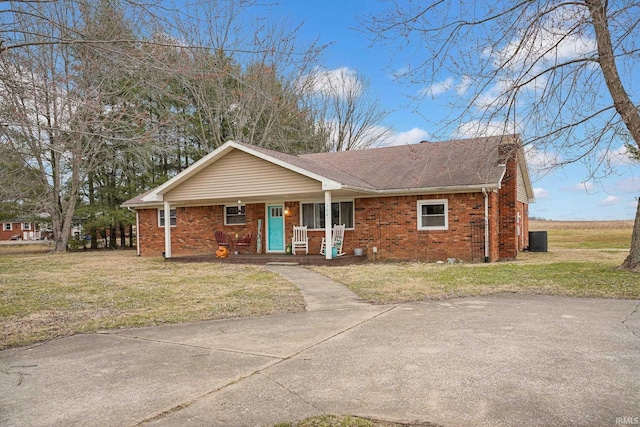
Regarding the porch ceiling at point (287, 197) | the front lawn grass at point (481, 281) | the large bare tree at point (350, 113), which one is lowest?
the front lawn grass at point (481, 281)

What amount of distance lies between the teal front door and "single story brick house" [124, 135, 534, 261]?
40mm

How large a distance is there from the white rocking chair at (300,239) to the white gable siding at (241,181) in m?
2.34

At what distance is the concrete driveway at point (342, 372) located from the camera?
3205mm

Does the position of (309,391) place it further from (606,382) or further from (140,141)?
(140,141)

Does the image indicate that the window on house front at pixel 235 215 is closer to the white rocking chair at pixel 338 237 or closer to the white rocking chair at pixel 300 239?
the white rocking chair at pixel 300 239

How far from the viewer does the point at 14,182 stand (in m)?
20.9

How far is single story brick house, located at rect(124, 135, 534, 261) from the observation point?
14.5 meters

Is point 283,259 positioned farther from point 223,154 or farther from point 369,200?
point 223,154

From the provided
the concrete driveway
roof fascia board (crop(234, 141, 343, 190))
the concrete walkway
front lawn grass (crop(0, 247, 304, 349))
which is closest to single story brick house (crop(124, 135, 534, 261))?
roof fascia board (crop(234, 141, 343, 190))

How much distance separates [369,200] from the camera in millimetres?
15945

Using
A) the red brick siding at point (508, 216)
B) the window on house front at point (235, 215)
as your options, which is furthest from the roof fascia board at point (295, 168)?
the red brick siding at point (508, 216)

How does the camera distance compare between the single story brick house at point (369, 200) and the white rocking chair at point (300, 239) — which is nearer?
the single story brick house at point (369, 200)

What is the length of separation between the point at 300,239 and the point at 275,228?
1353 mm

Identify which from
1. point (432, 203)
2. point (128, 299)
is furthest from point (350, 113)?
point (128, 299)
